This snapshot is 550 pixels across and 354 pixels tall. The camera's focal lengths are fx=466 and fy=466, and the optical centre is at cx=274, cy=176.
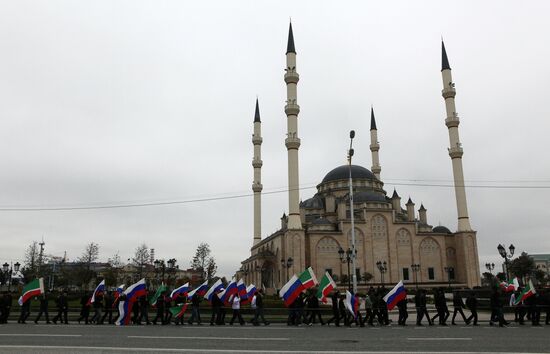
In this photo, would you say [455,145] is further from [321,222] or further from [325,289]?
[325,289]

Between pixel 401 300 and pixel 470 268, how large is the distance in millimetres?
44703

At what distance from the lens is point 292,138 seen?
53719 millimetres

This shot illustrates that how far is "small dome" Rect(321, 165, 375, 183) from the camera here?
235 feet

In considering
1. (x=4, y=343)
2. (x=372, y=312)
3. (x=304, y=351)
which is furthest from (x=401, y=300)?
(x=4, y=343)

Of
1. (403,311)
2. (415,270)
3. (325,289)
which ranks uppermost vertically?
(415,270)

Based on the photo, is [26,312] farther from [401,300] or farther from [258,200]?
[258,200]

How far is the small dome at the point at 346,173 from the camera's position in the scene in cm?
7169

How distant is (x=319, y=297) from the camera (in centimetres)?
2009

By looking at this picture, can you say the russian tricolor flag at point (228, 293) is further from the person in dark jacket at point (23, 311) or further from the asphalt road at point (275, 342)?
the person in dark jacket at point (23, 311)

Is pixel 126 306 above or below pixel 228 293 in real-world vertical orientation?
below

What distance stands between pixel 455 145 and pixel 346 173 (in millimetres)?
17815

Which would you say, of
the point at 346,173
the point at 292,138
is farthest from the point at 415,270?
the point at 292,138

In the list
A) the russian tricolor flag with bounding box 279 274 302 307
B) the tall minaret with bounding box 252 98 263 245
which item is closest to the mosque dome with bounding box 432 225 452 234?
the tall minaret with bounding box 252 98 263 245

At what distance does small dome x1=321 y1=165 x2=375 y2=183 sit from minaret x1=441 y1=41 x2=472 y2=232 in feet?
51.7
